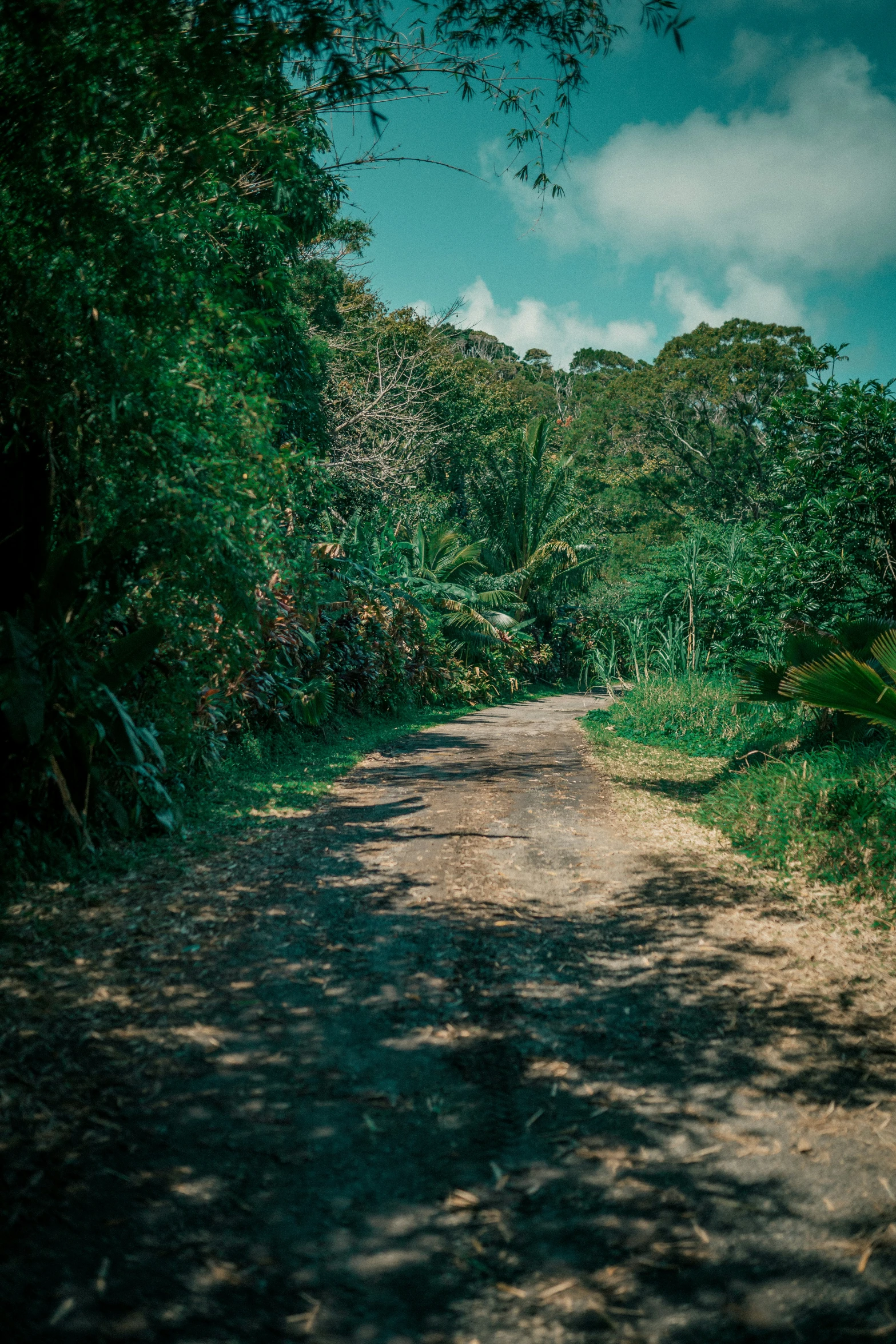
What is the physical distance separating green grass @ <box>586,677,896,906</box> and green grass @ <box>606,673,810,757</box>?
0.10ft

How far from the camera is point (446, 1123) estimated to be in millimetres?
2766

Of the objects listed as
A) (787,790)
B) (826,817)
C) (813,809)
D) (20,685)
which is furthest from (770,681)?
(20,685)

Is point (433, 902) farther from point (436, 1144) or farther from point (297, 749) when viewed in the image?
point (297, 749)

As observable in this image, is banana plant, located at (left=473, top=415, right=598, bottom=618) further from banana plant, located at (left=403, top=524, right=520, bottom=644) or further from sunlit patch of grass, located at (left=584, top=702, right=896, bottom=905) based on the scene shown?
sunlit patch of grass, located at (left=584, top=702, right=896, bottom=905)

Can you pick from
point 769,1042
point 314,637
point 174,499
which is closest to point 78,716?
point 174,499

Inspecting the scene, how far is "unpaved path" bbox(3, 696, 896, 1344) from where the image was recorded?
2.05 meters

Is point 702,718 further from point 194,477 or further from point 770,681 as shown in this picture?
point 194,477

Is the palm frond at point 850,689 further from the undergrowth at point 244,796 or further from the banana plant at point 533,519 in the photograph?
the banana plant at point 533,519

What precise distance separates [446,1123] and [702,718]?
33.8 ft

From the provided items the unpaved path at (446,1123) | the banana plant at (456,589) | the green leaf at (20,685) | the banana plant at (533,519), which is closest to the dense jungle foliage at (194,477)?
the green leaf at (20,685)

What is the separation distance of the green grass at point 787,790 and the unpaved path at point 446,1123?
802 millimetres

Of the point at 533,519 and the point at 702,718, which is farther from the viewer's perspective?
the point at 533,519

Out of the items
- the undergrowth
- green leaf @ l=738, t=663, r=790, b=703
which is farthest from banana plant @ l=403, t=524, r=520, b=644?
green leaf @ l=738, t=663, r=790, b=703

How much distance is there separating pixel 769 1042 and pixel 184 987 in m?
2.43
